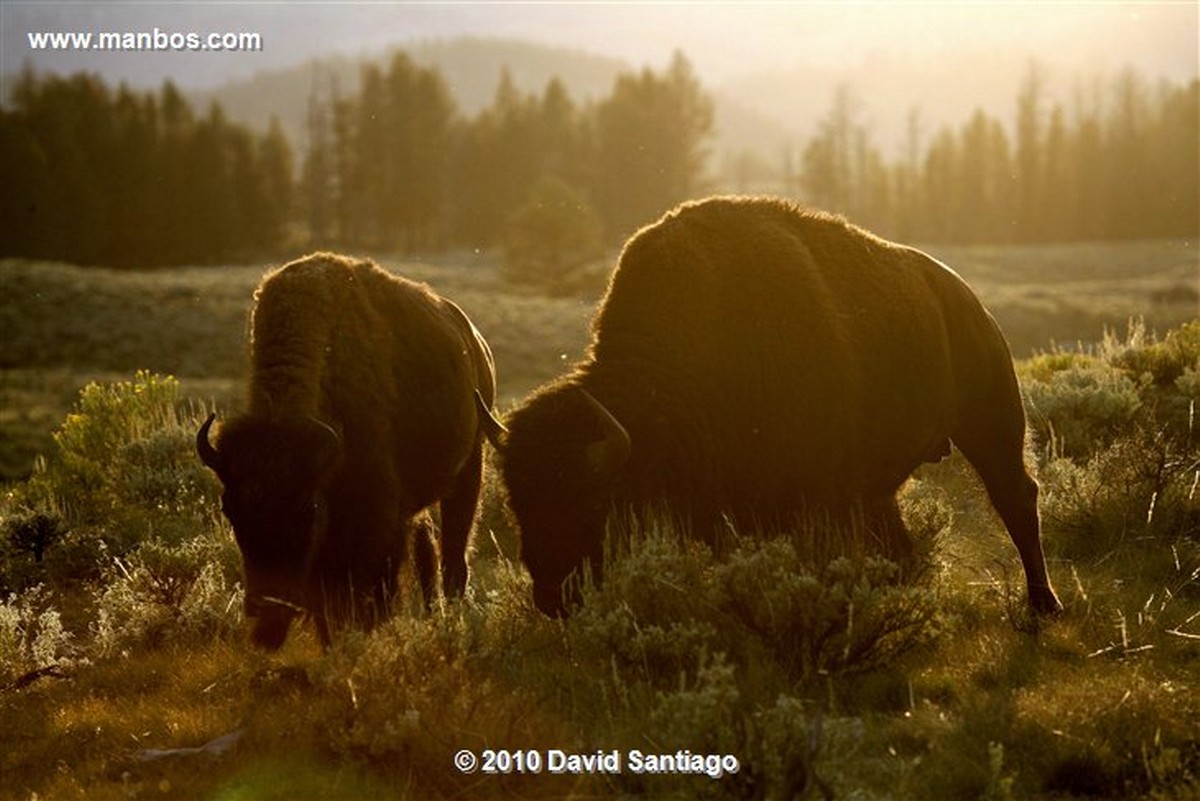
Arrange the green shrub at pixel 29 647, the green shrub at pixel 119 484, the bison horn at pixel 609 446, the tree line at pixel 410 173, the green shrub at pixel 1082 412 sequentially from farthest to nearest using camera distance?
the tree line at pixel 410 173
the green shrub at pixel 1082 412
the green shrub at pixel 119 484
the green shrub at pixel 29 647
the bison horn at pixel 609 446

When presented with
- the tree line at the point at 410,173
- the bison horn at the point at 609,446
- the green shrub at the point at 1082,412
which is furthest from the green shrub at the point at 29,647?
the tree line at the point at 410,173

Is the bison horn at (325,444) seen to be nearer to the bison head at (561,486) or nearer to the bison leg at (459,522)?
the bison head at (561,486)

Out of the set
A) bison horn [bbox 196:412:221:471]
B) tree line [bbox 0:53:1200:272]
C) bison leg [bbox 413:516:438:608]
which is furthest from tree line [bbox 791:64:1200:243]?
bison horn [bbox 196:412:221:471]

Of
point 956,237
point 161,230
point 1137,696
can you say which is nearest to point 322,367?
point 1137,696

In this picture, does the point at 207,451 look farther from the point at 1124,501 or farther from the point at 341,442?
the point at 1124,501

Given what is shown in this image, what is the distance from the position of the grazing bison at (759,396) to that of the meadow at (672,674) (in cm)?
26

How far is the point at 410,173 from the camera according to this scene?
219ft

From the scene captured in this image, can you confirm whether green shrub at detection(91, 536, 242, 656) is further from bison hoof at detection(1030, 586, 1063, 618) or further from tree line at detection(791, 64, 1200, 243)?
tree line at detection(791, 64, 1200, 243)

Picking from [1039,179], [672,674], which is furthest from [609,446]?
[1039,179]

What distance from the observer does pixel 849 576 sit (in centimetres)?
536

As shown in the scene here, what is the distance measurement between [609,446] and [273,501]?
56.9 inches

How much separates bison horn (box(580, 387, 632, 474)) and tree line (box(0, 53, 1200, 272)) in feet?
137

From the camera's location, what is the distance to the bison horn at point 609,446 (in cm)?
A: 523

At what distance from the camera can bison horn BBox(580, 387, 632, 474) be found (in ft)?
17.1
